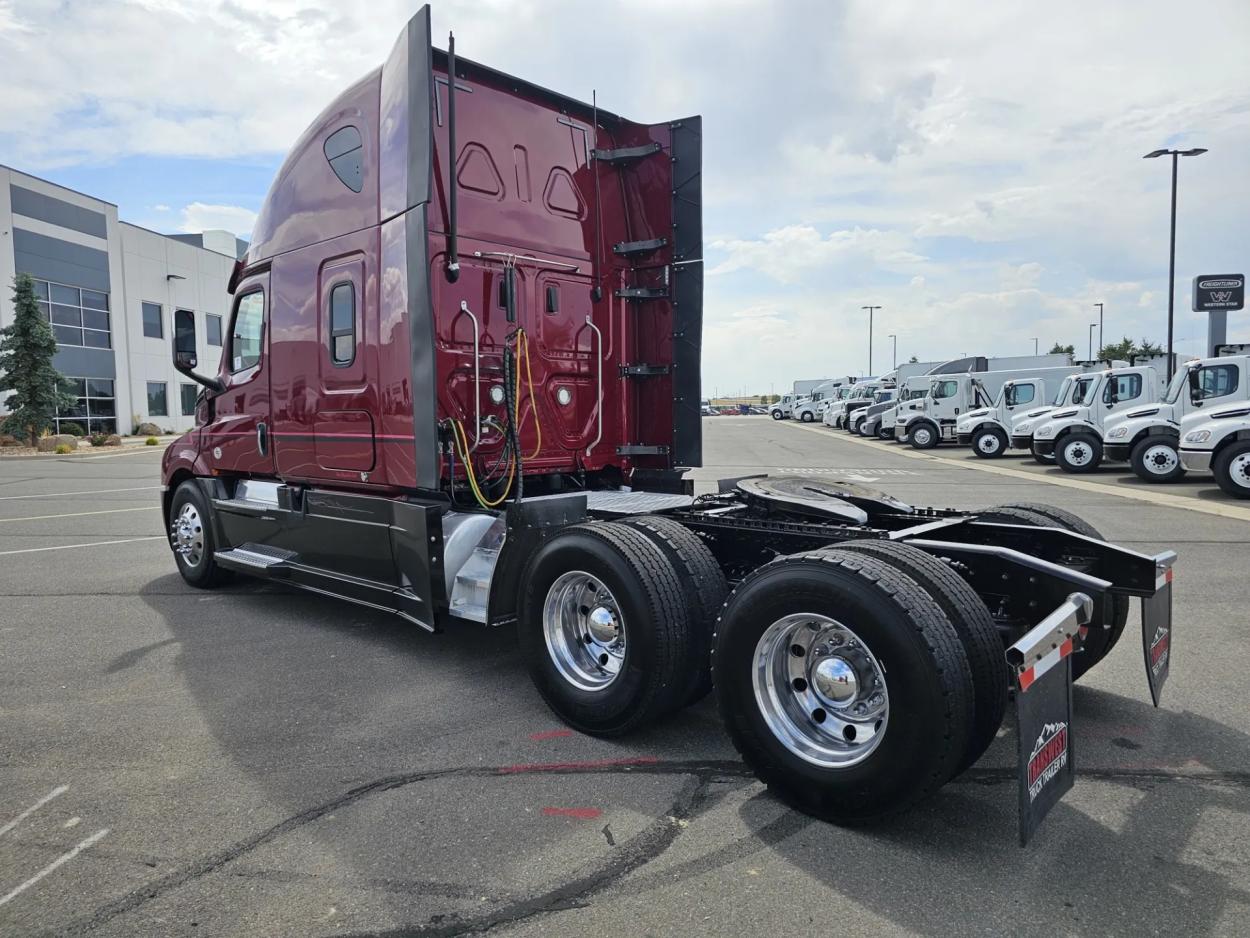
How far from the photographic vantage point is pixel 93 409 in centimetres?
3359

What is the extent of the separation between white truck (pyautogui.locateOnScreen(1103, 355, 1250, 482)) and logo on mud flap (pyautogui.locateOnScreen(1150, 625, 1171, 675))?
13160 millimetres

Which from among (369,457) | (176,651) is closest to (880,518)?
(369,457)

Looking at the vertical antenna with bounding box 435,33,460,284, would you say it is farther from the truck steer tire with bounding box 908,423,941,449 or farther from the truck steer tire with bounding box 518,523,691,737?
the truck steer tire with bounding box 908,423,941,449

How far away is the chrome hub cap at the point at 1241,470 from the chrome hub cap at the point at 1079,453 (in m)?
5.42

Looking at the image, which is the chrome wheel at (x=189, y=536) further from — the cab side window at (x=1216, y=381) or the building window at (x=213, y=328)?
the building window at (x=213, y=328)

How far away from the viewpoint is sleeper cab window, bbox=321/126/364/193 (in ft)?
17.4

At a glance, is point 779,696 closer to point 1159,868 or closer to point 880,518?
point 1159,868

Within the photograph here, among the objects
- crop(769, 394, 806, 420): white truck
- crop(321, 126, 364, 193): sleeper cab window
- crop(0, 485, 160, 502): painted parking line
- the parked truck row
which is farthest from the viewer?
crop(769, 394, 806, 420): white truck

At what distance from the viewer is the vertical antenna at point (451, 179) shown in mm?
4645

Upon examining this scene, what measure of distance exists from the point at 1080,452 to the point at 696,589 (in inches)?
694

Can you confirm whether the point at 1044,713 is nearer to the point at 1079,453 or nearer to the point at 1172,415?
the point at 1172,415

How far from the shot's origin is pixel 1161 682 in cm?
373

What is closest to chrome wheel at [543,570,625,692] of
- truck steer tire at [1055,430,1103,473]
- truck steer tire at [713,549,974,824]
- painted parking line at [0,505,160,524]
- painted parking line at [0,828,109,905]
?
truck steer tire at [713,549,974,824]

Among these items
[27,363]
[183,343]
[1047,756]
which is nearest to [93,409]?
[27,363]
